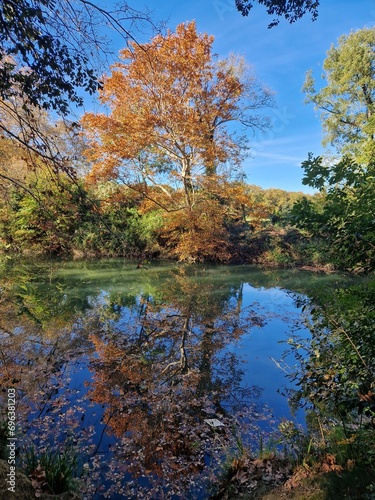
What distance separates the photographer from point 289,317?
7.43 meters

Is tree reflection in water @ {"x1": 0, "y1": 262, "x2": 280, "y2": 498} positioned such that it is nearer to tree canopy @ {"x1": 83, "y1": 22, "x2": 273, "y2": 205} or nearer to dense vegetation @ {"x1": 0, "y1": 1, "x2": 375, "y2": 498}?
dense vegetation @ {"x1": 0, "y1": 1, "x2": 375, "y2": 498}

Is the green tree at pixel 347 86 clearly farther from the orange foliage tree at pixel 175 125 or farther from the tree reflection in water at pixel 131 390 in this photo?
the tree reflection in water at pixel 131 390

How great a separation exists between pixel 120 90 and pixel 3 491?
1504cm

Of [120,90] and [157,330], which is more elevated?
[120,90]

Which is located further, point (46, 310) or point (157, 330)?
point (46, 310)

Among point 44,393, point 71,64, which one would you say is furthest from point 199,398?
point 71,64

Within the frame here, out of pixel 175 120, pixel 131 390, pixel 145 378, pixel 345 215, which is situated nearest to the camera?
pixel 345 215

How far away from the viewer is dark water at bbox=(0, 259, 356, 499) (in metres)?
2.59

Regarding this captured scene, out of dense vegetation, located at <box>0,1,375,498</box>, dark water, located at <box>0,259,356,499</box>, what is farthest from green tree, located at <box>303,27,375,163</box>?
dark water, located at <box>0,259,356,499</box>

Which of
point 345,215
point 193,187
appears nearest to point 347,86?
point 193,187

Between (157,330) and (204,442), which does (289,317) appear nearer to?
(157,330)

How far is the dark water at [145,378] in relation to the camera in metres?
2.59

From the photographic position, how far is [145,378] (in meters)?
4.18

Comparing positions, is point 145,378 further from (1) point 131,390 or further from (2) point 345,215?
(2) point 345,215
